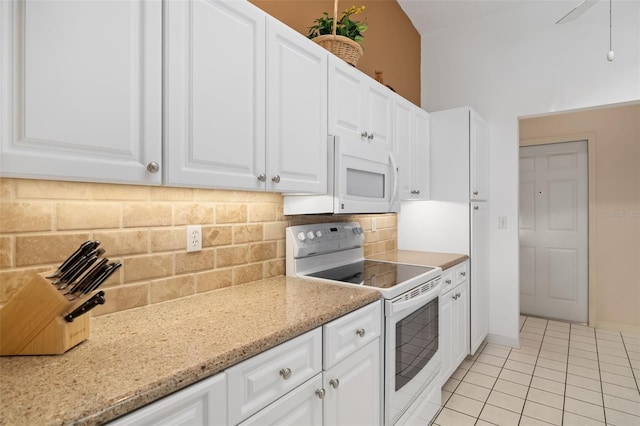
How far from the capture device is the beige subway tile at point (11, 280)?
1003 millimetres

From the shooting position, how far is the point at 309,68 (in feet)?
5.36

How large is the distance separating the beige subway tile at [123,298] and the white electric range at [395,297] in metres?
0.79

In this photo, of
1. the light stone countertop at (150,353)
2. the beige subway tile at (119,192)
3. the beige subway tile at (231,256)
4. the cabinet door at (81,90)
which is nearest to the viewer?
the light stone countertop at (150,353)

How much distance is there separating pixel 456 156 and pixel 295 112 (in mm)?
1746

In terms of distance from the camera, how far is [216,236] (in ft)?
5.21

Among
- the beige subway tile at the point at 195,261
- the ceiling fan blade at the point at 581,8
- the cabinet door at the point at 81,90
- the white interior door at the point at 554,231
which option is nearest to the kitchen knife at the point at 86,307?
the cabinet door at the point at 81,90

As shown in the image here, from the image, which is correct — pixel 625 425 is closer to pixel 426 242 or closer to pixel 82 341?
pixel 426 242

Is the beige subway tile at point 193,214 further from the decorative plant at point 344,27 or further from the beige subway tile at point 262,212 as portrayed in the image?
the decorative plant at point 344,27

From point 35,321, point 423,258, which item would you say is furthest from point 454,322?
point 35,321

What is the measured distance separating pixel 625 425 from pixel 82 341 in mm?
2811

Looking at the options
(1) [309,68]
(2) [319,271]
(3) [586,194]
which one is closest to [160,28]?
(1) [309,68]

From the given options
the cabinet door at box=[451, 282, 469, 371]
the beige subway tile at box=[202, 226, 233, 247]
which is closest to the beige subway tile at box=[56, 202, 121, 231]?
the beige subway tile at box=[202, 226, 233, 247]

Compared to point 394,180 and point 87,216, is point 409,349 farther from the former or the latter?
point 87,216

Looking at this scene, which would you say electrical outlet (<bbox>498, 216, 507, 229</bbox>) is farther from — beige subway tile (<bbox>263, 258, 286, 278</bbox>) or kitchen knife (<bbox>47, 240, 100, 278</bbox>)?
kitchen knife (<bbox>47, 240, 100, 278</bbox>)
